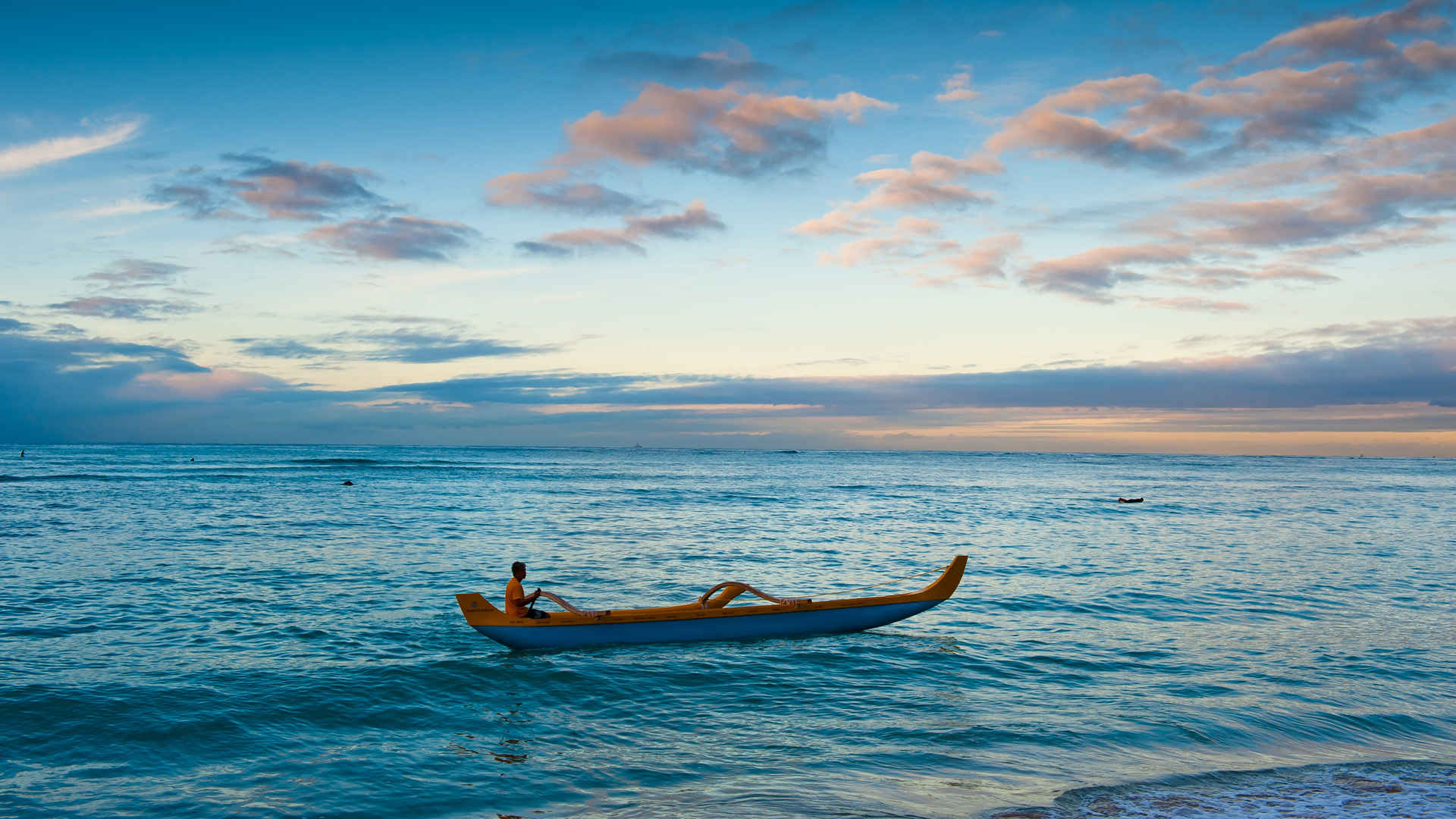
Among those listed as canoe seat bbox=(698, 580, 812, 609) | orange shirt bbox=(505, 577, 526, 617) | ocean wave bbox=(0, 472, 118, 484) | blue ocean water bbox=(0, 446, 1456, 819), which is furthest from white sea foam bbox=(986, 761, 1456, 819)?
ocean wave bbox=(0, 472, 118, 484)

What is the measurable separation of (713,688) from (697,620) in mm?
2274

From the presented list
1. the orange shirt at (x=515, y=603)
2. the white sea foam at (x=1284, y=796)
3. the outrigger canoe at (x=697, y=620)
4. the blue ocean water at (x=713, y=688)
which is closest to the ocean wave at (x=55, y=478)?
the blue ocean water at (x=713, y=688)

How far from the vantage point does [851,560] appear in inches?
1089

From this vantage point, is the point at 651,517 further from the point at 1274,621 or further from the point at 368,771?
the point at 368,771

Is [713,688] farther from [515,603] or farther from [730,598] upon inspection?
[515,603]

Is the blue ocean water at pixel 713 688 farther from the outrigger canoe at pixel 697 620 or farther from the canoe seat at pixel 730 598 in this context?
the canoe seat at pixel 730 598

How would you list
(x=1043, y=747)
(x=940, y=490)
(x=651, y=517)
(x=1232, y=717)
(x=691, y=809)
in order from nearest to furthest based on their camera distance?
1. (x=691, y=809)
2. (x=1043, y=747)
3. (x=1232, y=717)
4. (x=651, y=517)
5. (x=940, y=490)

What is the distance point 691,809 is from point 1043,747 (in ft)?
15.6

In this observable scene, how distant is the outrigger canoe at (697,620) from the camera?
1452 cm

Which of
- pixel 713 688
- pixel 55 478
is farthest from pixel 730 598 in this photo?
pixel 55 478

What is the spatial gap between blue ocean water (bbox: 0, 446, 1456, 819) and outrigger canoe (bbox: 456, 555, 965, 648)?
12.5 inches

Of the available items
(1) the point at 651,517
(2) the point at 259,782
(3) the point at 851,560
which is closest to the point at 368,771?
(2) the point at 259,782

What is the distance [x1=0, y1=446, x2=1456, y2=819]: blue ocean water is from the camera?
29.3 ft

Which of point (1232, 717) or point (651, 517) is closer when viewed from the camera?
point (1232, 717)
